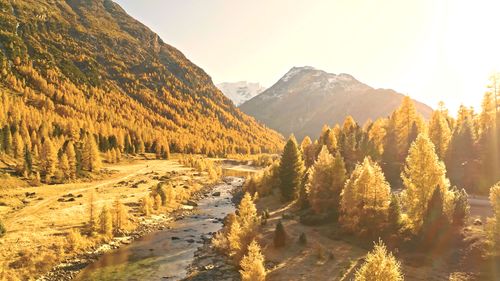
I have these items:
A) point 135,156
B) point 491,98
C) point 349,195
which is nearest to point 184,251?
point 349,195

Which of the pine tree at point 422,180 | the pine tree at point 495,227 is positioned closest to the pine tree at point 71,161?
the pine tree at point 422,180

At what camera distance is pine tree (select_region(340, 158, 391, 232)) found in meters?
53.0

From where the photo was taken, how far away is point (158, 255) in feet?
207

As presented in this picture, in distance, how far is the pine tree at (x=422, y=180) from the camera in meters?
48.8

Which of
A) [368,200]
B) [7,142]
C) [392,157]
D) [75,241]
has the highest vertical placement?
[7,142]

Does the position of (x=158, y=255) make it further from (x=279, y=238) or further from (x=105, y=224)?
(x=279, y=238)

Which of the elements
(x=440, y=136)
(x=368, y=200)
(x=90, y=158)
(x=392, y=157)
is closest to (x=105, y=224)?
(x=368, y=200)

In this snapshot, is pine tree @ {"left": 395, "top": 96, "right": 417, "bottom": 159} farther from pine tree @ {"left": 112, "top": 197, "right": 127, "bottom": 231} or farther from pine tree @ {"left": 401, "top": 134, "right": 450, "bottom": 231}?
pine tree @ {"left": 112, "top": 197, "right": 127, "bottom": 231}

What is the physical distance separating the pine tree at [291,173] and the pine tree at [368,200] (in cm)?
2978

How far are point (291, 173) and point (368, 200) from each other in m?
33.8

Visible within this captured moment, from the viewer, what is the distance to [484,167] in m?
73.7

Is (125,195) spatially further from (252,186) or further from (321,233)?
(321,233)

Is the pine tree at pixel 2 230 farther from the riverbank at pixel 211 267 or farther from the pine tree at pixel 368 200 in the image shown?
the pine tree at pixel 368 200

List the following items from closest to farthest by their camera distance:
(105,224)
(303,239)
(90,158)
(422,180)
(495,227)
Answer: (495,227)
(422,180)
(303,239)
(105,224)
(90,158)
